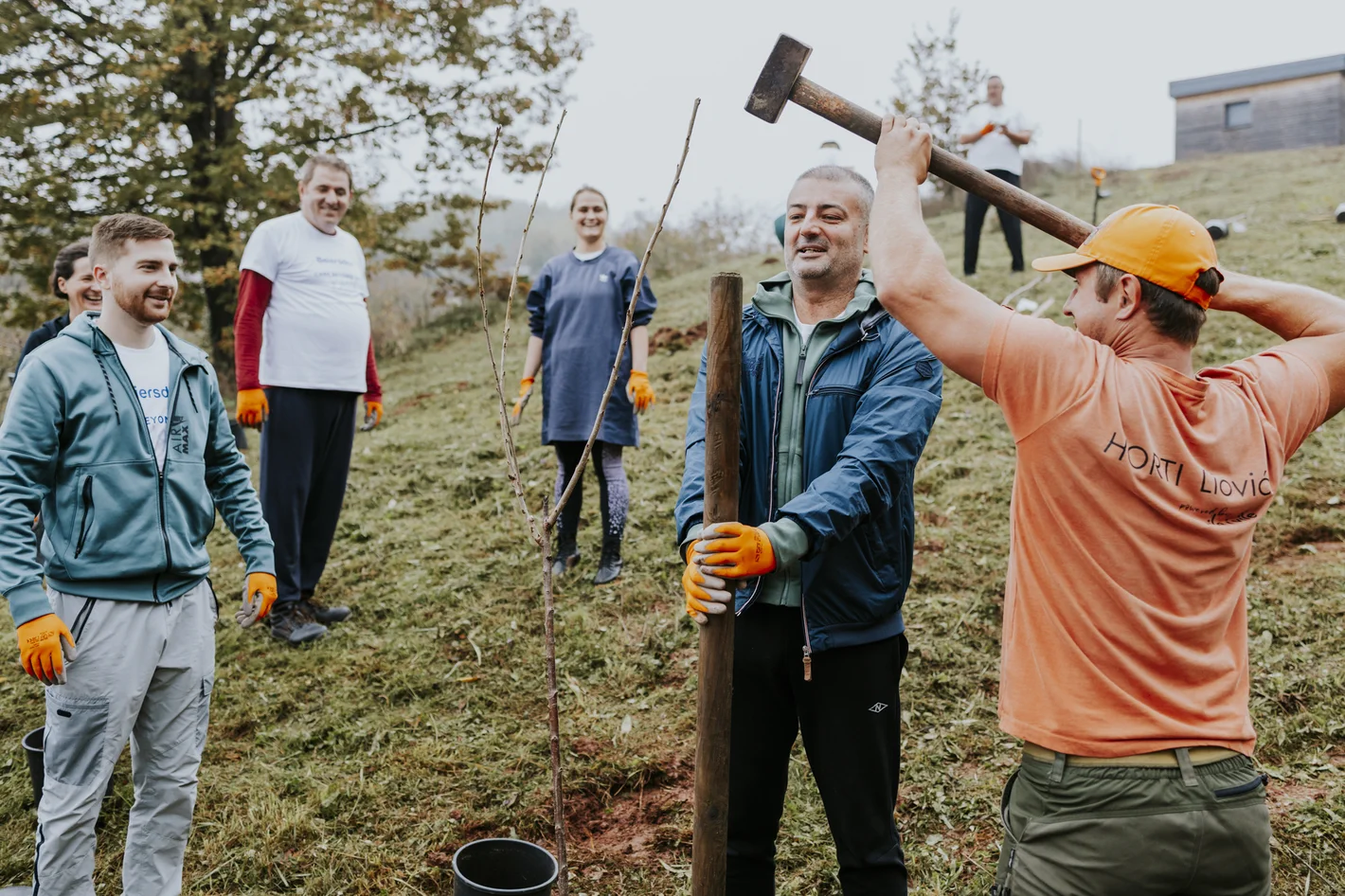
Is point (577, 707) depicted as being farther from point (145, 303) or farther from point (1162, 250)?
point (1162, 250)

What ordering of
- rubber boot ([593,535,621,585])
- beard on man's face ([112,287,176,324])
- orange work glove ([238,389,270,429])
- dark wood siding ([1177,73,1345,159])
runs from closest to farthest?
beard on man's face ([112,287,176,324])
orange work glove ([238,389,270,429])
rubber boot ([593,535,621,585])
dark wood siding ([1177,73,1345,159])

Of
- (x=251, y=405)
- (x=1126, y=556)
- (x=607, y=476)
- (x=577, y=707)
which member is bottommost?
(x=577, y=707)

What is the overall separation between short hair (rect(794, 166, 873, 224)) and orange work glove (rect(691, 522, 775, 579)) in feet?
3.27

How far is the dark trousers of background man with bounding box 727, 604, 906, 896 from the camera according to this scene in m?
2.35

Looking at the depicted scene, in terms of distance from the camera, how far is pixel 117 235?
108 inches

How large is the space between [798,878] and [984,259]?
393 inches

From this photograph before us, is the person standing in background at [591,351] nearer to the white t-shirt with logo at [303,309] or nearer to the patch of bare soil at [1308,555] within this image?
the white t-shirt with logo at [303,309]

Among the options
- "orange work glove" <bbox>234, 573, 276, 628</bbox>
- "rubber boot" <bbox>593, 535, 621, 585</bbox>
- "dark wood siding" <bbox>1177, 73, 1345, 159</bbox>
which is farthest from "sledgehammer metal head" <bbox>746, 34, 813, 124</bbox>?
"dark wood siding" <bbox>1177, 73, 1345, 159</bbox>

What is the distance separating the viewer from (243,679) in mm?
4621

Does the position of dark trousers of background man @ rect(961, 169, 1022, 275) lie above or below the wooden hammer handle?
above

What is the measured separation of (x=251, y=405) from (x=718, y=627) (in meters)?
3.26

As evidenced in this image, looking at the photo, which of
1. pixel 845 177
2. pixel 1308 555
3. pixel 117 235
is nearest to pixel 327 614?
pixel 117 235

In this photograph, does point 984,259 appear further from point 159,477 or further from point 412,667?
point 159,477

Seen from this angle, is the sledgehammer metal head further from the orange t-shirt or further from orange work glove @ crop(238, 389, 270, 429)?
orange work glove @ crop(238, 389, 270, 429)
